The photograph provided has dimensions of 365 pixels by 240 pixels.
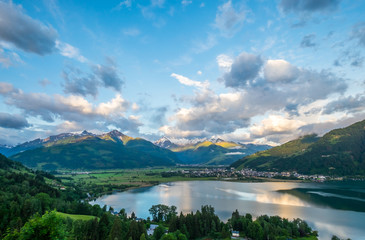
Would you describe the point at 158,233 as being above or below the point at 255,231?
below

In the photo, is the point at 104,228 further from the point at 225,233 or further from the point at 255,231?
the point at 255,231

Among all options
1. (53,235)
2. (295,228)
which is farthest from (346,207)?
(53,235)

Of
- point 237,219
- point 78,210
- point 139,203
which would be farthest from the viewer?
point 139,203

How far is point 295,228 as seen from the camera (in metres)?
53.8

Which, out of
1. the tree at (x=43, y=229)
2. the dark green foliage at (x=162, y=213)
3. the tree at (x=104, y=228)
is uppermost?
the tree at (x=43, y=229)

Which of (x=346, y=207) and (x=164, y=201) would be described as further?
→ (x=164, y=201)

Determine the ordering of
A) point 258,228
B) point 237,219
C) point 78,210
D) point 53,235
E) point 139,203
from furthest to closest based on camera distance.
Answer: point 139,203, point 78,210, point 237,219, point 258,228, point 53,235

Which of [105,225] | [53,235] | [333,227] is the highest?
[53,235]

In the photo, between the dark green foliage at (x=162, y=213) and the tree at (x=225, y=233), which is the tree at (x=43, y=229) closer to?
the tree at (x=225, y=233)

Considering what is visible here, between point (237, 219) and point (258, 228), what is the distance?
8.39 metres

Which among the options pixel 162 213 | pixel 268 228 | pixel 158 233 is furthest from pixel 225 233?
pixel 162 213

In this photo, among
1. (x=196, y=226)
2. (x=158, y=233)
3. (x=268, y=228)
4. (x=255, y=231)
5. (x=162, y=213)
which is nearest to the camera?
(x=158, y=233)

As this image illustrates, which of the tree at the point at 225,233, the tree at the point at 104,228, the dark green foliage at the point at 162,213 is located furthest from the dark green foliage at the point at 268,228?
the tree at the point at 104,228

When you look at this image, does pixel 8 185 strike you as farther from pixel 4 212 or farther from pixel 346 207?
pixel 346 207
